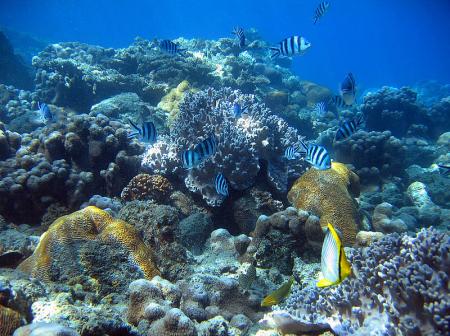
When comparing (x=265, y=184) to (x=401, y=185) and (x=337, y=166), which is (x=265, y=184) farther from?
(x=401, y=185)

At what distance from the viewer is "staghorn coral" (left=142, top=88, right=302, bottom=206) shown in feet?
20.5

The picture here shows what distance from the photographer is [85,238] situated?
400cm

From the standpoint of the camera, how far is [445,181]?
Answer: 10695mm

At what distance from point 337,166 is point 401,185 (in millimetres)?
4207

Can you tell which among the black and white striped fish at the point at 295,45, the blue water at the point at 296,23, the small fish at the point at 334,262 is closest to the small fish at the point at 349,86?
the black and white striped fish at the point at 295,45

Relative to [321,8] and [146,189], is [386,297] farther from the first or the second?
[321,8]

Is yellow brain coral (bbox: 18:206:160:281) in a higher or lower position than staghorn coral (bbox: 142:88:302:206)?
lower

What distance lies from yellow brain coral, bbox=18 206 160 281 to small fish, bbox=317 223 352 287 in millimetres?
2564

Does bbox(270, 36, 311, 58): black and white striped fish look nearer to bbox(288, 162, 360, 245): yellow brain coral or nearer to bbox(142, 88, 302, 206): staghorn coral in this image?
bbox(142, 88, 302, 206): staghorn coral

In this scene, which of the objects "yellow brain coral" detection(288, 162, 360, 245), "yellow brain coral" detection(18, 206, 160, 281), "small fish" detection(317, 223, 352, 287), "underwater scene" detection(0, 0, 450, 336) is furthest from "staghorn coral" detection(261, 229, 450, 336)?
"yellow brain coral" detection(288, 162, 360, 245)

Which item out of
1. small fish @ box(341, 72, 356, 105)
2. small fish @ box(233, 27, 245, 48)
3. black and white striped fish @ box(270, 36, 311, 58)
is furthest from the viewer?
small fish @ box(233, 27, 245, 48)

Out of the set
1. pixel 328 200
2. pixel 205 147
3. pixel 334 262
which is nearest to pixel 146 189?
pixel 205 147

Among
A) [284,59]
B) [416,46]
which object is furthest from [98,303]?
[416,46]

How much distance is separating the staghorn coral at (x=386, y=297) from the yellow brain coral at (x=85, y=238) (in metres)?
1.71
